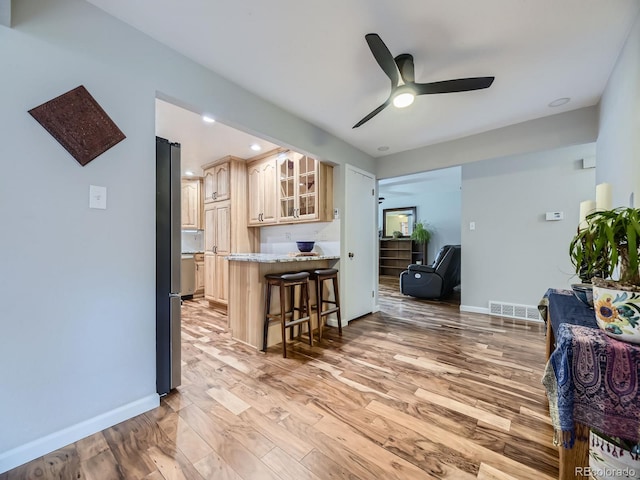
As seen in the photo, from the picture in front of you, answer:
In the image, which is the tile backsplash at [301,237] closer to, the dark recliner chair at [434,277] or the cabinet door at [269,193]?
the cabinet door at [269,193]

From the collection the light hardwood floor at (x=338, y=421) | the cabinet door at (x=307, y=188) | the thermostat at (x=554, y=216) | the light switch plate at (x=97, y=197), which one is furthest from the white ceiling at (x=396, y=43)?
the light hardwood floor at (x=338, y=421)

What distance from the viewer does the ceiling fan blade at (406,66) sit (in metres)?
1.81

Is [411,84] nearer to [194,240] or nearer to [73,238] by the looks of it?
[73,238]

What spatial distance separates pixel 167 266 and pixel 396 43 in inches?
84.9

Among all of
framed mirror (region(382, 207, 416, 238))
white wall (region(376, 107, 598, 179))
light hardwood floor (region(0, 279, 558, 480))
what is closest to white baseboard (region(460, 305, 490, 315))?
light hardwood floor (region(0, 279, 558, 480))

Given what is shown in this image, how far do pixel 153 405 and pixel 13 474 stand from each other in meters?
0.57

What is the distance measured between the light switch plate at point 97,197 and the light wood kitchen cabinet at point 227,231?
2.57 m

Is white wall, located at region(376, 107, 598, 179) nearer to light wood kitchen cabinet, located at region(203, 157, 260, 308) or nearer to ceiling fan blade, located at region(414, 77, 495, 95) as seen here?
ceiling fan blade, located at region(414, 77, 495, 95)

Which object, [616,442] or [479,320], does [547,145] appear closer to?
[479,320]

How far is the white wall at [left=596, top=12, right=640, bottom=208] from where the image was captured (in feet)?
4.97

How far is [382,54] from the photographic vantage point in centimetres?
158

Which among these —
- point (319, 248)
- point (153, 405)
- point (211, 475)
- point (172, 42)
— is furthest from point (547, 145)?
point (153, 405)

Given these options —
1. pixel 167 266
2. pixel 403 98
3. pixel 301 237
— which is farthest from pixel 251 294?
pixel 403 98

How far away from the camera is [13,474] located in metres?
1.17
